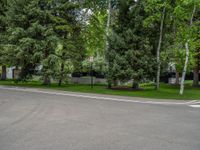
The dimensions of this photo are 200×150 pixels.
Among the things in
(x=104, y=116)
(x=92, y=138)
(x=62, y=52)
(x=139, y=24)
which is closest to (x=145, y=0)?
(x=139, y=24)

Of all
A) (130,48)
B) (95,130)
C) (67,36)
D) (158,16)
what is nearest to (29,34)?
(67,36)

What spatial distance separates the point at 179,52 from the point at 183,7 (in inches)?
181

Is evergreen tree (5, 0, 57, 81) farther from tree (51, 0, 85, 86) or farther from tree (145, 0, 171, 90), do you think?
tree (145, 0, 171, 90)

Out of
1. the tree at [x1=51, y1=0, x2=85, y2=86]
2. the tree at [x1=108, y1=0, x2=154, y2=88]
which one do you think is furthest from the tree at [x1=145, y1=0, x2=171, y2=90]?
the tree at [x1=51, y1=0, x2=85, y2=86]

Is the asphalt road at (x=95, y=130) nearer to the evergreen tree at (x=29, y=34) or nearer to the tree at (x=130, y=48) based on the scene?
the tree at (x=130, y=48)

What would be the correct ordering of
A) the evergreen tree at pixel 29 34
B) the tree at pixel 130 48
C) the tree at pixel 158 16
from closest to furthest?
the tree at pixel 158 16 < the tree at pixel 130 48 < the evergreen tree at pixel 29 34

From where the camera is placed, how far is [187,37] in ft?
63.7

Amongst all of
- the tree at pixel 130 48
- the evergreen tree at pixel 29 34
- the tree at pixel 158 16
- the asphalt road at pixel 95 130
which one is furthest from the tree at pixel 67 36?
the asphalt road at pixel 95 130

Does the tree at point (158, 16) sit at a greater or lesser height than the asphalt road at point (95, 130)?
greater

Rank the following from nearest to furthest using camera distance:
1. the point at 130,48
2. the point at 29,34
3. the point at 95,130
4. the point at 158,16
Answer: the point at 95,130, the point at 158,16, the point at 130,48, the point at 29,34

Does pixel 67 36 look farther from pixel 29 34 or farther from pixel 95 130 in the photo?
pixel 95 130

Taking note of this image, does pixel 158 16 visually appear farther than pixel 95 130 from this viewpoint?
Yes

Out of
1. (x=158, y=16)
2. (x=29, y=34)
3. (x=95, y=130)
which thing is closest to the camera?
(x=95, y=130)

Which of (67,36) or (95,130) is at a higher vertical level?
(67,36)
